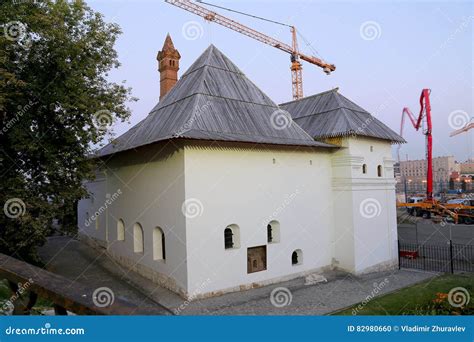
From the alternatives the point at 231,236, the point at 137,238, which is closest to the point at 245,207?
the point at 231,236

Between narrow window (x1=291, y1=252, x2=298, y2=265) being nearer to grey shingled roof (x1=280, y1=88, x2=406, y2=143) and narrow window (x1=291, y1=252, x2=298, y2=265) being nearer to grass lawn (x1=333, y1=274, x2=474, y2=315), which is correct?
grass lawn (x1=333, y1=274, x2=474, y2=315)

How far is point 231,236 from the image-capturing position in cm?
1342

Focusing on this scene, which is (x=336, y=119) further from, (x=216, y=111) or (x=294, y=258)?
(x=294, y=258)

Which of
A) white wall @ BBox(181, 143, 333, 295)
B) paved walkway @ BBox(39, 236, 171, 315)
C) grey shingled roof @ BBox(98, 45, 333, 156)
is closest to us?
white wall @ BBox(181, 143, 333, 295)

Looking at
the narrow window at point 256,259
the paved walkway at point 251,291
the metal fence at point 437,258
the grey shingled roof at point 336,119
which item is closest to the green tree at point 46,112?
the paved walkway at point 251,291

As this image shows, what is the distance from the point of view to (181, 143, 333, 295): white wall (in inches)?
482

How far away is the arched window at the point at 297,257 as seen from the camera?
1525cm

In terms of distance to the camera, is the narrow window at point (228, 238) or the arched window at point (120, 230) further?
the arched window at point (120, 230)

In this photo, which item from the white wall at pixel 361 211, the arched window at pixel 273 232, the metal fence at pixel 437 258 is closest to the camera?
the arched window at pixel 273 232

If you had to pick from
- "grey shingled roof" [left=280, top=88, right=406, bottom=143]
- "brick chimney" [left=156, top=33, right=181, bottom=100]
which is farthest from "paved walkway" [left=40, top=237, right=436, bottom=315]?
"brick chimney" [left=156, top=33, right=181, bottom=100]

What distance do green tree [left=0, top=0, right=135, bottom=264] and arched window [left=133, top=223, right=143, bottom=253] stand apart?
2828mm

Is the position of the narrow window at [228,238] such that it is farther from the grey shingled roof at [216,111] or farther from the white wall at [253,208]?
the grey shingled roof at [216,111]

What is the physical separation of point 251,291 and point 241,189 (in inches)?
156

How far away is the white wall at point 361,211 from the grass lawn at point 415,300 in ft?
9.24
